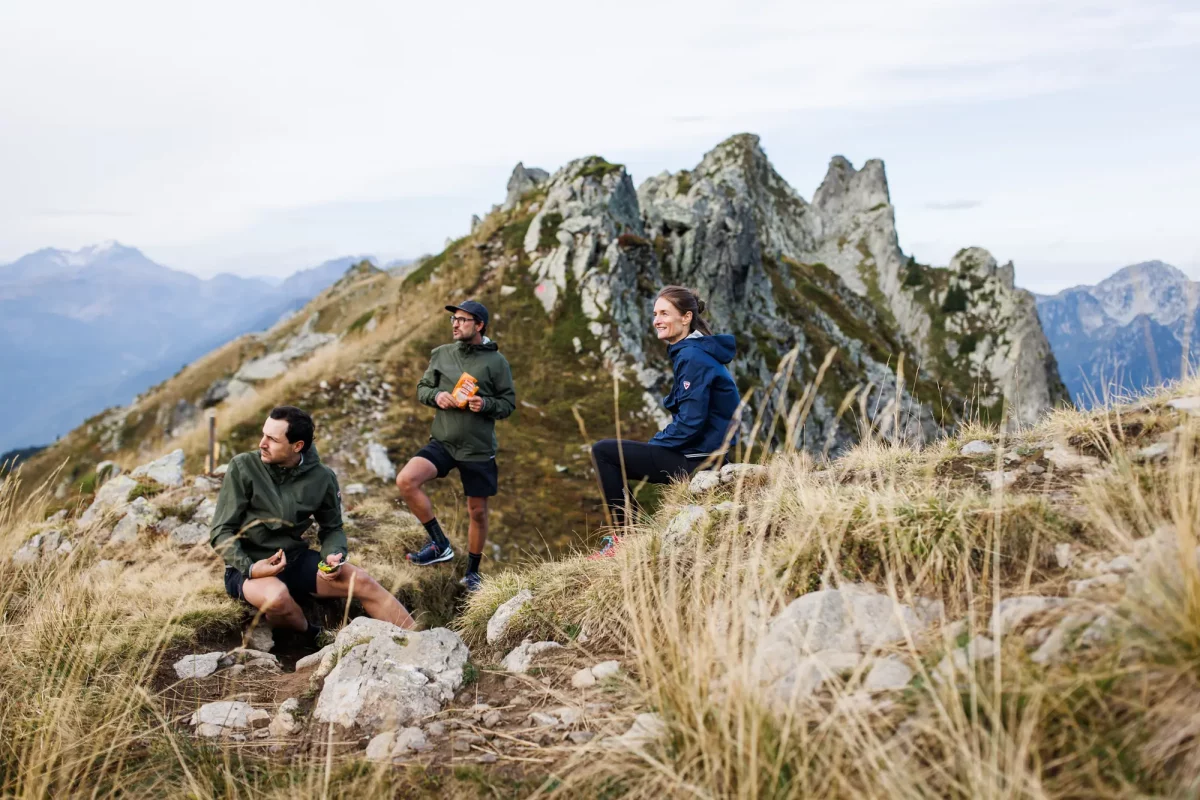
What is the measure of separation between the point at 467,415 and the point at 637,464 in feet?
8.03

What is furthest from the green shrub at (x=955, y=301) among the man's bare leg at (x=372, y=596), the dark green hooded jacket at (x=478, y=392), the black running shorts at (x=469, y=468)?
the man's bare leg at (x=372, y=596)

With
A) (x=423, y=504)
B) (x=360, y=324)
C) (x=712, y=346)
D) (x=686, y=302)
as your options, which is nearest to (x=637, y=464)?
(x=712, y=346)

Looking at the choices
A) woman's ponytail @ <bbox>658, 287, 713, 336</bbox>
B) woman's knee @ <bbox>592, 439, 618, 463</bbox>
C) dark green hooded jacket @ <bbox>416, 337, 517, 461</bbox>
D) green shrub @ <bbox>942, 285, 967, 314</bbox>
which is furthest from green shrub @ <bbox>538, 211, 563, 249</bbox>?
green shrub @ <bbox>942, 285, 967, 314</bbox>

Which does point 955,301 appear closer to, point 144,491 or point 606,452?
point 606,452

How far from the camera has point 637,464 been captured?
5977 millimetres

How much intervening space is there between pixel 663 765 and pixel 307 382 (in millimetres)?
15262

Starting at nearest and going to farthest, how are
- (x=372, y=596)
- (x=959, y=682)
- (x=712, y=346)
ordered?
(x=959, y=682)
(x=372, y=596)
(x=712, y=346)

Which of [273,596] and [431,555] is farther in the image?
[431,555]

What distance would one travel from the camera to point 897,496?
382 centimetres

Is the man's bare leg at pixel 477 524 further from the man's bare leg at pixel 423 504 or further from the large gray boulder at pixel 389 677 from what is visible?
the large gray boulder at pixel 389 677

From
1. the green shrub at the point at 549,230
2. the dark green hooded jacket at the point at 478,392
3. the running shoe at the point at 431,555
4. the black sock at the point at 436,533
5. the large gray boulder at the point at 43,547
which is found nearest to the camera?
the dark green hooded jacket at the point at 478,392

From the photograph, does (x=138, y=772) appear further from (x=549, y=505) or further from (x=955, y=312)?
(x=955, y=312)

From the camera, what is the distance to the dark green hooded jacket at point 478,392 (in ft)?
24.6

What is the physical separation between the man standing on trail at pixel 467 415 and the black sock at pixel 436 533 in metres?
0.21
